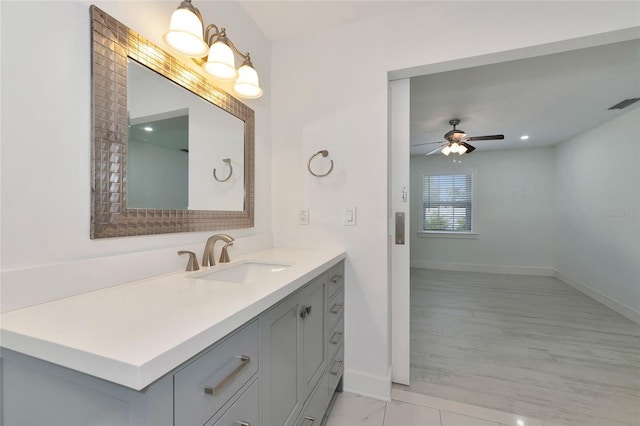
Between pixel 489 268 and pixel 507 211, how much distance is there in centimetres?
114

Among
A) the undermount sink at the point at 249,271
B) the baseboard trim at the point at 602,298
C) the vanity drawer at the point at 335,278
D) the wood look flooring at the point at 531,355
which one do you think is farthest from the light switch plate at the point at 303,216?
the baseboard trim at the point at 602,298

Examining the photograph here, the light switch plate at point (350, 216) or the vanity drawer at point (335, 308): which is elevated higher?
the light switch plate at point (350, 216)

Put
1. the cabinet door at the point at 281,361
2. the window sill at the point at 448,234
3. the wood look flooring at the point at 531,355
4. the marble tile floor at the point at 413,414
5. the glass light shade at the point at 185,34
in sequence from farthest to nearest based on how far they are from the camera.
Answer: the window sill at the point at 448,234 → the wood look flooring at the point at 531,355 → the marble tile floor at the point at 413,414 → the glass light shade at the point at 185,34 → the cabinet door at the point at 281,361

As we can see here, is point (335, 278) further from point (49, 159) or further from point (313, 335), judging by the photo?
point (49, 159)

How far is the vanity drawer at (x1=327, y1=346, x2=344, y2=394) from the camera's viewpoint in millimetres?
1494

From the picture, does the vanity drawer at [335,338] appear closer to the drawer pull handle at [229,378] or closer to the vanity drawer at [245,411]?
the vanity drawer at [245,411]

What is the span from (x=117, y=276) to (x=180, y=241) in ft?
1.06

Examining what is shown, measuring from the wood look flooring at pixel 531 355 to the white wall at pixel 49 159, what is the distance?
6.35 ft

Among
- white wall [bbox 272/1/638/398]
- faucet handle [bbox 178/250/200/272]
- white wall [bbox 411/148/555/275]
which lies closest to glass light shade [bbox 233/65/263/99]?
white wall [bbox 272/1/638/398]

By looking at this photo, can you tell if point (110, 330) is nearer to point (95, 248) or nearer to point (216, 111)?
point (95, 248)

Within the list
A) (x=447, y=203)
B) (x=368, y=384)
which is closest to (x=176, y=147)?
(x=368, y=384)

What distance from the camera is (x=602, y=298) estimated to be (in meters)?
3.46

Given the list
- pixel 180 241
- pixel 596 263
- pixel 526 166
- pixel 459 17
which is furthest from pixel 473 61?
pixel 526 166

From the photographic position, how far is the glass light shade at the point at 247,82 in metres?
1.41
